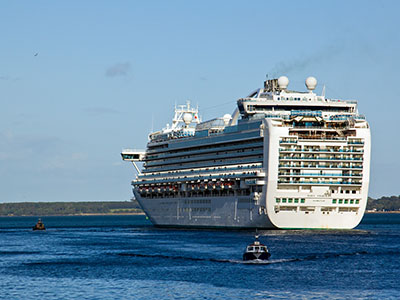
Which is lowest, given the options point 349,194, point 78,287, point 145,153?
point 78,287

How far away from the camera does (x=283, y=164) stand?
116 m

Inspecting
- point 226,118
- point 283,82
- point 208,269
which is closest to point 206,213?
point 226,118

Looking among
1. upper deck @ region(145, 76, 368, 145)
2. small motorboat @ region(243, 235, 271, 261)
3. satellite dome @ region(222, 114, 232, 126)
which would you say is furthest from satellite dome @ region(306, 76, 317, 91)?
small motorboat @ region(243, 235, 271, 261)

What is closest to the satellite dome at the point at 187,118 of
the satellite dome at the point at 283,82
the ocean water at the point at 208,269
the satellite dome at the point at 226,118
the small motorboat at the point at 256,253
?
the satellite dome at the point at 226,118

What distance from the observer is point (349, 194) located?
116 metres

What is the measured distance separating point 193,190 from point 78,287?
70149 mm

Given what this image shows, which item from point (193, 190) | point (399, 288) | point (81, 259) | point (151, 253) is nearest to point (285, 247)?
point (151, 253)

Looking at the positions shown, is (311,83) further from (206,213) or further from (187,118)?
(187,118)

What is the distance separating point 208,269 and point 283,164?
39.0 metres

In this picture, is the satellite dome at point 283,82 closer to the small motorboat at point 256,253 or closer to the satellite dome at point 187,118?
the satellite dome at point 187,118

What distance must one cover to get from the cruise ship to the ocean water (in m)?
3.48

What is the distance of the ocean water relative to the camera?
6575cm

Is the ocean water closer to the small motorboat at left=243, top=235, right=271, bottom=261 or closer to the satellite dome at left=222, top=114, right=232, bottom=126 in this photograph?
the small motorboat at left=243, top=235, right=271, bottom=261

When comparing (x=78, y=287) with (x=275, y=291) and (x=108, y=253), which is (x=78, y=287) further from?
(x=108, y=253)
